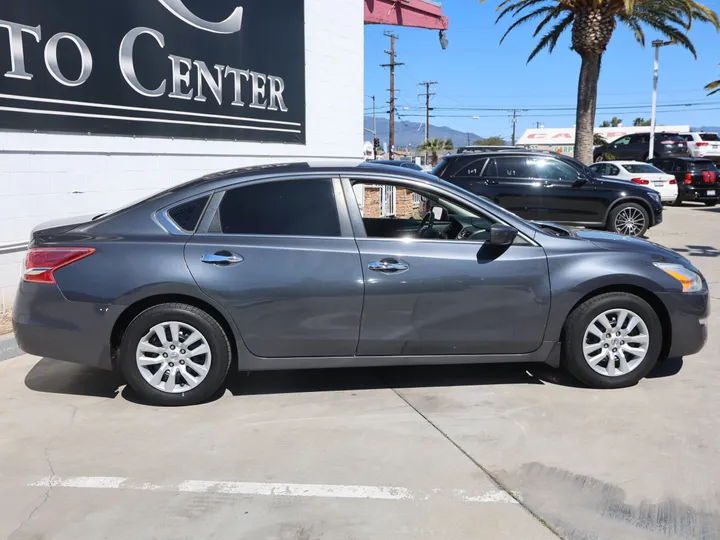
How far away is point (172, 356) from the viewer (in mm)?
4410

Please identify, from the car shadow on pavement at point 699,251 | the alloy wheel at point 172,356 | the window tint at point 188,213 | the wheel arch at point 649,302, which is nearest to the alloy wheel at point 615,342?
the wheel arch at point 649,302

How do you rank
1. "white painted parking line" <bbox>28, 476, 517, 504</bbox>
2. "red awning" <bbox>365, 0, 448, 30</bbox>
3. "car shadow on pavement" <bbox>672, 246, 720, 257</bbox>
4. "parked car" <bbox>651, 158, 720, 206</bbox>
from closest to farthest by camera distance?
"white painted parking line" <bbox>28, 476, 517, 504</bbox>, "car shadow on pavement" <bbox>672, 246, 720, 257</bbox>, "red awning" <bbox>365, 0, 448, 30</bbox>, "parked car" <bbox>651, 158, 720, 206</bbox>

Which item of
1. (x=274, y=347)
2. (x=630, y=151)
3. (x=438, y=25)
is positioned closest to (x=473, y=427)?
(x=274, y=347)

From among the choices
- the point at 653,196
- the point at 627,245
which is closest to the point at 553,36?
the point at 653,196

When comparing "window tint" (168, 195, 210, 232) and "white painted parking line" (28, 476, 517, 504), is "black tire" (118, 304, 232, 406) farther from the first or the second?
"white painted parking line" (28, 476, 517, 504)

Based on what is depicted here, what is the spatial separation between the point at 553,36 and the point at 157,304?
21496 mm

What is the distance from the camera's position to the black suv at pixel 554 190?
1171 centimetres

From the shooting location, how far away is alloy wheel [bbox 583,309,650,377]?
466 centimetres

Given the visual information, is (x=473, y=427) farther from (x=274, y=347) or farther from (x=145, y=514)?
(x=145, y=514)

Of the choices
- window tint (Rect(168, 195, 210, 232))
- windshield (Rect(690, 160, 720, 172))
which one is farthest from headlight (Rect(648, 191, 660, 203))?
windshield (Rect(690, 160, 720, 172))

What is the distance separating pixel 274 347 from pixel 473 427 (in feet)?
4.71

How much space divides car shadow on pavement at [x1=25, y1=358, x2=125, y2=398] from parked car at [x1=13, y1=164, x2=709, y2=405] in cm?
51

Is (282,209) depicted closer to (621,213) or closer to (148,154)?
(148,154)

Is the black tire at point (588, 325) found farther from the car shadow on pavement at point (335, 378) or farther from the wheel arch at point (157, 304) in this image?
the wheel arch at point (157, 304)
